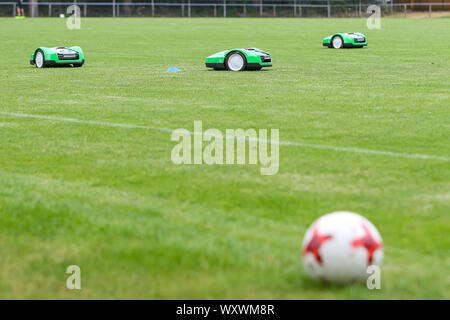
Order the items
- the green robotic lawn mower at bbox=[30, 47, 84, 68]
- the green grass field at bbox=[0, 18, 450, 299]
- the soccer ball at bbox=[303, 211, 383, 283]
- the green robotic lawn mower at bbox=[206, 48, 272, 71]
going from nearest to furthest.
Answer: the soccer ball at bbox=[303, 211, 383, 283] < the green grass field at bbox=[0, 18, 450, 299] < the green robotic lawn mower at bbox=[206, 48, 272, 71] < the green robotic lawn mower at bbox=[30, 47, 84, 68]

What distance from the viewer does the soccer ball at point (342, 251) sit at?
190 inches

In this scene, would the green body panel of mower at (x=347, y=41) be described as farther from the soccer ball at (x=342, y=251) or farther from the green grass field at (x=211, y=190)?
the soccer ball at (x=342, y=251)

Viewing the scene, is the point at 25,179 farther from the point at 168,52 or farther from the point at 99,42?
the point at 99,42

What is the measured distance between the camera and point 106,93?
49.4ft

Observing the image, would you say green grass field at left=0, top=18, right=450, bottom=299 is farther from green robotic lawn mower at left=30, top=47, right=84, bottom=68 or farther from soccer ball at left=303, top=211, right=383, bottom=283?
green robotic lawn mower at left=30, top=47, right=84, bottom=68

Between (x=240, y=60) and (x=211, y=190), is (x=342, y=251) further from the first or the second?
(x=240, y=60)

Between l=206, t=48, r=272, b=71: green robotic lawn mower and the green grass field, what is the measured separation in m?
2.88

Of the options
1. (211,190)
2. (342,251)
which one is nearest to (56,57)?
(211,190)

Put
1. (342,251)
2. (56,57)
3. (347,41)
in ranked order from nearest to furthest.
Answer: (342,251), (56,57), (347,41)

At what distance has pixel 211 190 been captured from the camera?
737cm

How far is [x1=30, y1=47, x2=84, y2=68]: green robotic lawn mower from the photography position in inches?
829

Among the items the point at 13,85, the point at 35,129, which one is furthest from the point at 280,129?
the point at 13,85

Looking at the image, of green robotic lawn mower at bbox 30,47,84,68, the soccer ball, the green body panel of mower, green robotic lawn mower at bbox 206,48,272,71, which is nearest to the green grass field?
the soccer ball

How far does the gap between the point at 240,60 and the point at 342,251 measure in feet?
49.2
